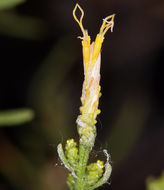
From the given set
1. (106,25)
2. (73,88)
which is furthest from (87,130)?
(73,88)

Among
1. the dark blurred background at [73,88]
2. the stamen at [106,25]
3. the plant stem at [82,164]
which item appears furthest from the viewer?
the dark blurred background at [73,88]

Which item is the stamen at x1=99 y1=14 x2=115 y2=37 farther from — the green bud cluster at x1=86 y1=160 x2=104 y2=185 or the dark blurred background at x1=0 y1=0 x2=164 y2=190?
the dark blurred background at x1=0 y1=0 x2=164 y2=190

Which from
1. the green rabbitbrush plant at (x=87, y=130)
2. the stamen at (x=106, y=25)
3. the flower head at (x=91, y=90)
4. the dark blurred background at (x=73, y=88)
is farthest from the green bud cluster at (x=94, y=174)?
the dark blurred background at (x=73, y=88)

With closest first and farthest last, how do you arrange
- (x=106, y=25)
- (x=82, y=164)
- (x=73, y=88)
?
(x=82, y=164)
(x=106, y=25)
(x=73, y=88)

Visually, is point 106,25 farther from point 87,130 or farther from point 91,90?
point 87,130

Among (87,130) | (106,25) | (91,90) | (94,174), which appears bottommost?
(94,174)

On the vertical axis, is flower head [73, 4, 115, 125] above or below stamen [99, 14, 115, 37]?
below

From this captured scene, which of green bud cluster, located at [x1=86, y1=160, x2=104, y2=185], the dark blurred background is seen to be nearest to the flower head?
green bud cluster, located at [x1=86, y1=160, x2=104, y2=185]

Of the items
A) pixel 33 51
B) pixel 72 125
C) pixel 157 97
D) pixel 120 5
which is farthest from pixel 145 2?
pixel 72 125

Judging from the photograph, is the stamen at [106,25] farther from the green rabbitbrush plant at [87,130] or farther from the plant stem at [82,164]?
the plant stem at [82,164]
